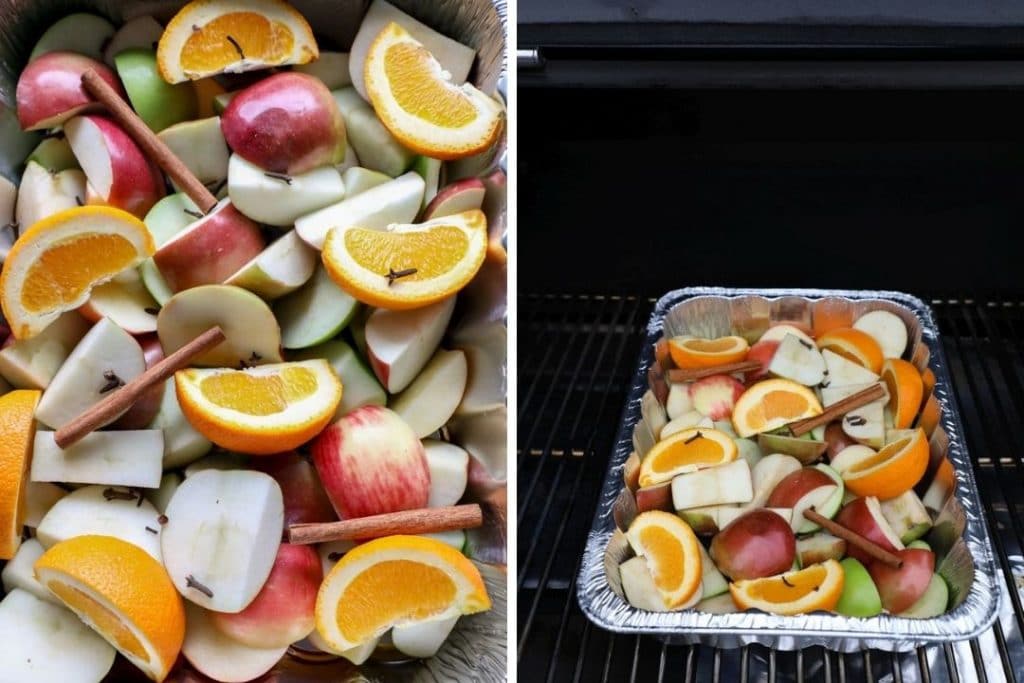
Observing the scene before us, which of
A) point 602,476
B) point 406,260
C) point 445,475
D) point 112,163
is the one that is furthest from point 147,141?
point 602,476

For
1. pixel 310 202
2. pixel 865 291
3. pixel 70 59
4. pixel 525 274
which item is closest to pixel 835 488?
pixel 865 291

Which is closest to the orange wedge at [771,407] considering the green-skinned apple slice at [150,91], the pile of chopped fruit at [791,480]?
the pile of chopped fruit at [791,480]

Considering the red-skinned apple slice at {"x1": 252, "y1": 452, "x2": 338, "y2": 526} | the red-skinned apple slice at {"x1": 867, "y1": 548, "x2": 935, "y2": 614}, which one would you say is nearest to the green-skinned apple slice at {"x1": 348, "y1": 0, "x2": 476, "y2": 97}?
the red-skinned apple slice at {"x1": 252, "y1": 452, "x2": 338, "y2": 526}

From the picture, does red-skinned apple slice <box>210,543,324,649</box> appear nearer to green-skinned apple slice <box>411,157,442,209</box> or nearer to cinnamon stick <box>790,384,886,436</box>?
green-skinned apple slice <box>411,157,442,209</box>

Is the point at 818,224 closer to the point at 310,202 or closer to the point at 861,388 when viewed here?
the point at 861,388

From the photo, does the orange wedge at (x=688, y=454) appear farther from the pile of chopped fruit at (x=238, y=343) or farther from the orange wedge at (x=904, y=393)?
the pile of chopped fruit at (x=238, y=343)

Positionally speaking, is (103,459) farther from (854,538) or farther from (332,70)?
(854,538)

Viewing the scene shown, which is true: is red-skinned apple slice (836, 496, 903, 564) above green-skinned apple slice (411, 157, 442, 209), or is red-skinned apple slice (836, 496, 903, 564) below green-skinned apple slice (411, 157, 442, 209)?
below
